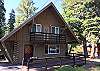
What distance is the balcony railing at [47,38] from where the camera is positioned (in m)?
27.8

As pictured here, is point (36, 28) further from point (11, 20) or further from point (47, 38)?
point (11, 20)

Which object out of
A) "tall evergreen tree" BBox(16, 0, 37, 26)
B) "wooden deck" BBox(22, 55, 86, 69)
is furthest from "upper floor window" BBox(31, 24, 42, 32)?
"tall evergreen tree" BBox(16, 0, 37, 26)

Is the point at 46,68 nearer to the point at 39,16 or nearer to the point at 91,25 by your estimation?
the point at 39,16

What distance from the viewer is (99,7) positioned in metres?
34.8

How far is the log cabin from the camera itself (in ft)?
90.0

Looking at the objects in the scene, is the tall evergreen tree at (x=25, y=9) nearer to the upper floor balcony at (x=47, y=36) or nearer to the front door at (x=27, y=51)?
the upper floor balcony at (x=47, y=36)

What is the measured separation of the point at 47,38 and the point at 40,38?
3.63 ft

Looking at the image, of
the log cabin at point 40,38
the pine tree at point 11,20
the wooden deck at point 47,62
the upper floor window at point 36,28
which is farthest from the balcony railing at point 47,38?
the pine tree at point 11,20

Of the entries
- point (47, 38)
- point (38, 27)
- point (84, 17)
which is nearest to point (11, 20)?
point (84, 17)

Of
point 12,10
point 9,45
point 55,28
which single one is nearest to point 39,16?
point 55,28

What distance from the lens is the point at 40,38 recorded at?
2809cm

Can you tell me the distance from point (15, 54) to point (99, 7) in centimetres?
1622

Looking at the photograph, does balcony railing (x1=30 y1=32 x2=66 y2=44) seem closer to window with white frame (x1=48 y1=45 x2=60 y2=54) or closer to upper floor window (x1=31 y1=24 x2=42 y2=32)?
upper floor window (x1=31 y1=24 x2=42 y2=32)

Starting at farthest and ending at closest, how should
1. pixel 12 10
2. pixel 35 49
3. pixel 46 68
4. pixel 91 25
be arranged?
pixel 12 10
pixel 91 25
pixel 35 49
pixel 46 68
